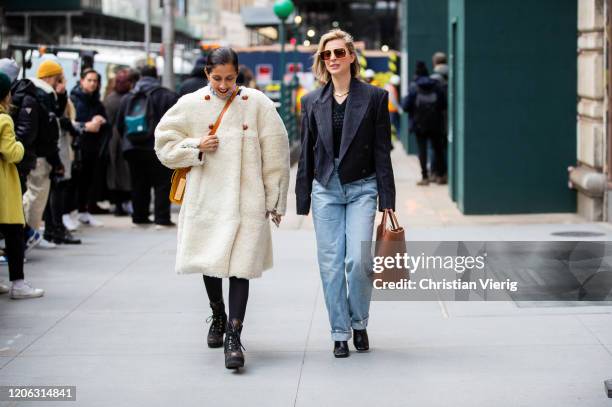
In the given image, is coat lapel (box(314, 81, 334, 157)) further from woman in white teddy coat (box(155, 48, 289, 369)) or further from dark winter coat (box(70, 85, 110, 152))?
dark winter coat (box(70, 85, 110, 152))

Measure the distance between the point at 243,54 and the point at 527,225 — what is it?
104ft

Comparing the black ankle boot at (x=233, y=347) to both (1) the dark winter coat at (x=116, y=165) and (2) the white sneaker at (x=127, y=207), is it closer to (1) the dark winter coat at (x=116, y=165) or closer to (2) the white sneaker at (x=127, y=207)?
(1) the dark winter coat at (x=116, y=165)

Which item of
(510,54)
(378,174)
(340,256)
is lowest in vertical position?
(340,256)

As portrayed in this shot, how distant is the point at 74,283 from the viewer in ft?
32.1

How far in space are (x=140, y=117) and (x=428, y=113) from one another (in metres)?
6.05

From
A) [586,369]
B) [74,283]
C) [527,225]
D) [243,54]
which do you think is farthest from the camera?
[243,54]

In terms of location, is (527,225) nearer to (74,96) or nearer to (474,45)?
(474,45)

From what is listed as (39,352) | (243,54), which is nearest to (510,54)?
(39,352)

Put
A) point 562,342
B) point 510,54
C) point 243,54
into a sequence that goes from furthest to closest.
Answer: point 243,54
point 510,54
point 562,342

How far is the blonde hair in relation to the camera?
6762 mm

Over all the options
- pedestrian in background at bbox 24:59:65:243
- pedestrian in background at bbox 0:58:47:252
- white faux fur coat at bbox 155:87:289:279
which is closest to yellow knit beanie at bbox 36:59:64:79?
pedestrian in background at bbox 24:59:65:243

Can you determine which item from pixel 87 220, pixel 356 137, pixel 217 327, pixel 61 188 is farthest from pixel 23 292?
pixel 87 220

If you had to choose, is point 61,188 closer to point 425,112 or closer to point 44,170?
point 44,170

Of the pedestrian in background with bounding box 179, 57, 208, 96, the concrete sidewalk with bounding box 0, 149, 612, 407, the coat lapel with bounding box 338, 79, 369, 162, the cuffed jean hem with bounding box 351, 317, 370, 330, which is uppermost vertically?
the pedestrian in background with bounding box 179, 57, 208, 96
